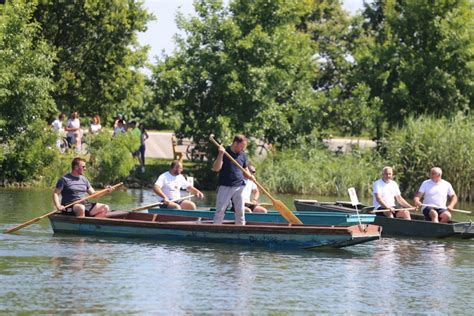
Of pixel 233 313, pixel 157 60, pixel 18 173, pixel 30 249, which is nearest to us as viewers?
pixel 233 313

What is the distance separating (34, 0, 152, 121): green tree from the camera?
4541cm

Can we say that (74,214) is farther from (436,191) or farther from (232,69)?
(232,69)

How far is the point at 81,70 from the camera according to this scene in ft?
153

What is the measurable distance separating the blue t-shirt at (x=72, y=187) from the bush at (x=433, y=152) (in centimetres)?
1802

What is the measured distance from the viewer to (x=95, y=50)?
153 ft

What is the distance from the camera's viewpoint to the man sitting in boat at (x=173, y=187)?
26000 mm

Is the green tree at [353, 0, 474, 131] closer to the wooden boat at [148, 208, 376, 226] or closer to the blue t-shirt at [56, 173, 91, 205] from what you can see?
the wooden boat at [148, 208, 376, 226]

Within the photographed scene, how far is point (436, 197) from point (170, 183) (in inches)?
221

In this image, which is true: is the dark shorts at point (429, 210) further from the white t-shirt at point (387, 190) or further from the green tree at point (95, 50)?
the green tree at point (95, 50)

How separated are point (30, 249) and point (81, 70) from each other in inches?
973

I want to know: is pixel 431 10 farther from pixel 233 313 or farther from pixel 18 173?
pixel 233 313

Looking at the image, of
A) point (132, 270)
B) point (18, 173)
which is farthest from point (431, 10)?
point (132, 270)

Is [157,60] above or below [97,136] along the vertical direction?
above

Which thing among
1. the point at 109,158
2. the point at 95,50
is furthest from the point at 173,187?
the point at 95,50
